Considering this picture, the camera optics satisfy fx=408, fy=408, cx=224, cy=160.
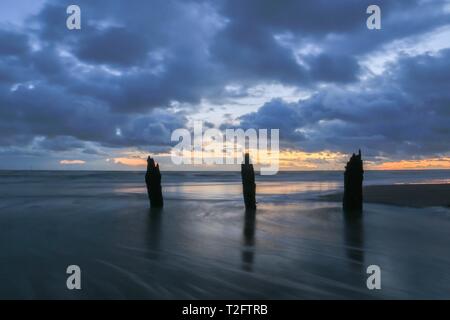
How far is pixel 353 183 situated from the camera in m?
19.8

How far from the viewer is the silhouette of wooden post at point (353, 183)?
766 inches

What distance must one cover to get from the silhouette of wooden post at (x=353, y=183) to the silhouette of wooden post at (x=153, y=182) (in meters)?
9.82

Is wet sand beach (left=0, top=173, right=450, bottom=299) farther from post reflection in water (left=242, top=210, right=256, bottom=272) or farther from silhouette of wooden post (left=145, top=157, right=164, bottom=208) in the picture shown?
silhouette of wooden post (left=145, top=157, right=164, bottom=208)

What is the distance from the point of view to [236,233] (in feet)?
48.1

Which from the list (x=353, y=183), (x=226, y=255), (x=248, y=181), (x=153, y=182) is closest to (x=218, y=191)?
(x=153, y=182)

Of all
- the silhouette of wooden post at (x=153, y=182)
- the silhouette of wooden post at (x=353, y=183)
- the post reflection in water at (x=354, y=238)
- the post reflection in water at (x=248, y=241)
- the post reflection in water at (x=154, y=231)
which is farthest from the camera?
the silhouette of wooden post at (x=153, y=182)

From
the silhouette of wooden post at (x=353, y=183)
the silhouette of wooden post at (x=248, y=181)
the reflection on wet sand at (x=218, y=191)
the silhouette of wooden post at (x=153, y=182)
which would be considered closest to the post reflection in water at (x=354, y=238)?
the silhouette of wooden post at (x=353, y=183)

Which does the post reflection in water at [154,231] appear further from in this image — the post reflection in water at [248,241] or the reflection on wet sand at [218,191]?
the reflection on wet sand at [218,191]

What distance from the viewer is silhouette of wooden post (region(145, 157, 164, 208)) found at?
2209cm

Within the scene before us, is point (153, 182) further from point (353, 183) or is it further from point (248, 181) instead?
point (353, 183)

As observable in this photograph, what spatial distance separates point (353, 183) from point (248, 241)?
28.8 ft

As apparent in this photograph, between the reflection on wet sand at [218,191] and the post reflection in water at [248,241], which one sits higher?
the reflection on wet sand at [218,191]

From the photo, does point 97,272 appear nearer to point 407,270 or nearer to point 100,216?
point 407,270

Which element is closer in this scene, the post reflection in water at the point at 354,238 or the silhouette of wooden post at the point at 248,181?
the post reflection in water at the point at 354,238
